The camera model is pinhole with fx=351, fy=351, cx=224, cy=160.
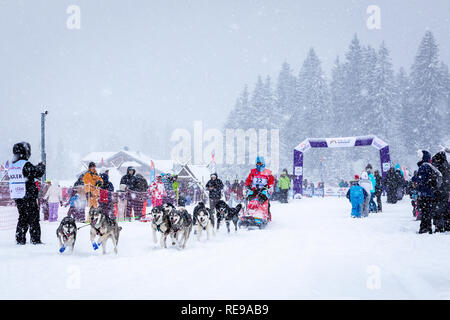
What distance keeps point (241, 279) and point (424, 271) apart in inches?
103

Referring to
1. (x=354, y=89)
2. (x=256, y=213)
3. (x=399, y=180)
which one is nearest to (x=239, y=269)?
(x=256, y=213)

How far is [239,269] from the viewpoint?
507 cm

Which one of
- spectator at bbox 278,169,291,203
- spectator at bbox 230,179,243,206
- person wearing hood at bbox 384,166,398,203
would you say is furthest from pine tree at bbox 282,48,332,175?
spectator at bbox 230,179,243,206

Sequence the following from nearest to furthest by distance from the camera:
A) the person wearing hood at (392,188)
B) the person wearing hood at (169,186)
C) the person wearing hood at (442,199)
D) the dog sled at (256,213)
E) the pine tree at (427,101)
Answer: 1. the person wearing hood at (442,199)
2. the dog sled at (256,213)
3. the person wearing hood at (169,186)
4. the person wearing hood at (392,188)
5. the pine tree at (427,101)

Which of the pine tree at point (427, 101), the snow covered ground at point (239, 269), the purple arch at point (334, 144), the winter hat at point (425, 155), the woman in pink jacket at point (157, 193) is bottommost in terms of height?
the snow covered ground at point (239, 269)

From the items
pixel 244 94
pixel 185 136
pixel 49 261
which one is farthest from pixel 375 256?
pixel 185 136

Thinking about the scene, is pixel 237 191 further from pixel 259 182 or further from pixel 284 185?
pixel 259 182

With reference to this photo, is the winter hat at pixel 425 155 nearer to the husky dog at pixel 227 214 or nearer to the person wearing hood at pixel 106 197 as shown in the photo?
the husky dog at pixel 227 214

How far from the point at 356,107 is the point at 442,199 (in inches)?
1653

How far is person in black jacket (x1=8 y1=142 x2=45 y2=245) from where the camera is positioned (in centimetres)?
701

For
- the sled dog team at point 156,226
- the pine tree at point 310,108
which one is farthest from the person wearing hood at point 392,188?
the pine tree at point 310,108

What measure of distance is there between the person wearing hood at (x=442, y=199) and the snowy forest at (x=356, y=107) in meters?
37.6

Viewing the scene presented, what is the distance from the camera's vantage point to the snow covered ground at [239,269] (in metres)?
3.97

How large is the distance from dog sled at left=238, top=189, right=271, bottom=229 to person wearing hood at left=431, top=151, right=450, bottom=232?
4.38 m
